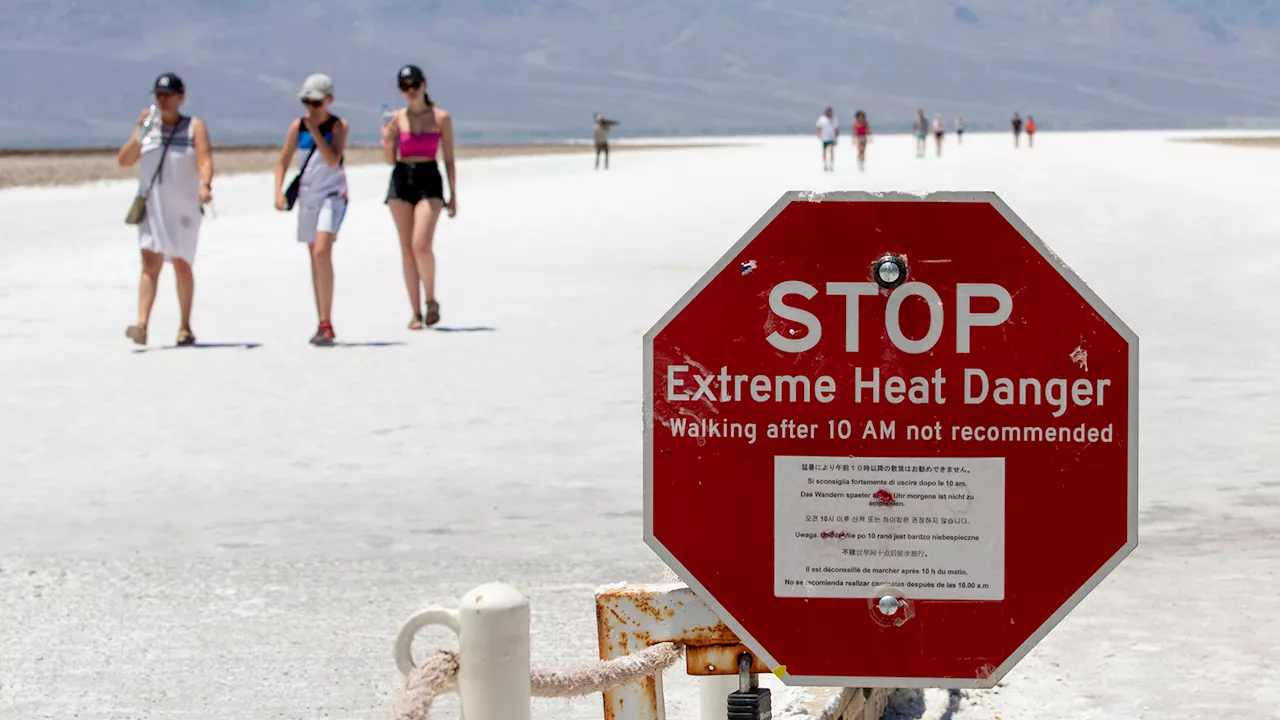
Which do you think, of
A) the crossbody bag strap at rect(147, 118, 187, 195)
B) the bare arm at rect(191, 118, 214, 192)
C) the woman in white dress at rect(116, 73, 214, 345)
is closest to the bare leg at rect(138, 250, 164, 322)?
the woman in white dress at rect(116, 73, 214, 345)

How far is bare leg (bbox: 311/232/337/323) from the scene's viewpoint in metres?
11.9

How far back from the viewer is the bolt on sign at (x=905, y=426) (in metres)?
2.95

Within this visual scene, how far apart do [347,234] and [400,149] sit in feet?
37.1

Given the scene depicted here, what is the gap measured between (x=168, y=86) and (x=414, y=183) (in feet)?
5.53

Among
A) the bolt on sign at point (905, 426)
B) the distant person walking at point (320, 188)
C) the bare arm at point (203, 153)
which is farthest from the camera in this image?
the distant person walking at point (320, 188)

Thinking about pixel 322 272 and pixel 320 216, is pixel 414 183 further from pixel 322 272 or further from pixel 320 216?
pixel 322 272

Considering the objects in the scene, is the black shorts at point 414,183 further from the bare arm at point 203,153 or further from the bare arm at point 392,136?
the bare arm at point 203,153

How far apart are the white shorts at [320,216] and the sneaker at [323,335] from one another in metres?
0.52

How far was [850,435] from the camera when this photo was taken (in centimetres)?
297

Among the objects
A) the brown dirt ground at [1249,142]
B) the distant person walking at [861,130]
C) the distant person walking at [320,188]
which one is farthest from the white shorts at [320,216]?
the brown dirt ground at [1249,142]

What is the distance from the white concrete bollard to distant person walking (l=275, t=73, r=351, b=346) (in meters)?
9.20

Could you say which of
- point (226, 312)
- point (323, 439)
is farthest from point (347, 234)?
point (323, 439)

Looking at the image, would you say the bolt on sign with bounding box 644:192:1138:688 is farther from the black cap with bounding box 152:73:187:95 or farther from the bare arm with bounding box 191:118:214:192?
the black cap with bounding box 152:73:187:95

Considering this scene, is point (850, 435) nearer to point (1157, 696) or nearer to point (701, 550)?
point (701, 550)
